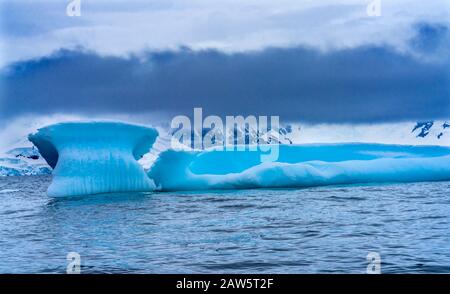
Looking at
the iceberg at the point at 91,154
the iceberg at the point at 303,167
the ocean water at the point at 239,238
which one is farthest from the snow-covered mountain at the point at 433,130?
the iceberg at the point at 303,167

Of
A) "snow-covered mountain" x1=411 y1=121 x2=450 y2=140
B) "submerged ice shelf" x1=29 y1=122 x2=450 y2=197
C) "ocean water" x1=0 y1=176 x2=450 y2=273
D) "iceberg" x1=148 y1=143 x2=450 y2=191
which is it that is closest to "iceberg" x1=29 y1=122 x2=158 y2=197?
"submerged ice shelf" x1=29 y1=122 x2=450 y2=197

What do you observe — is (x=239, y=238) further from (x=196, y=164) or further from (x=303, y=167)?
(x=196, y=164)

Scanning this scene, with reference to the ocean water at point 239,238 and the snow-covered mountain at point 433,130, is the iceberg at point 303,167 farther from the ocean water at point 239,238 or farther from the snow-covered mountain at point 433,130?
the snow-covered mountain at point 433,130

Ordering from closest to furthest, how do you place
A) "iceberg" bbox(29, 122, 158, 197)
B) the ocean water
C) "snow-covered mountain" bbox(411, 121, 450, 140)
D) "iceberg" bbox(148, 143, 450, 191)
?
"snow-covered mountain" bbox(411, 121, 450, 140) → the ocean water → "iceberg" bbox(29, 122, 158, 197) → "iceberg" bbox(148, 143, 450, 191)

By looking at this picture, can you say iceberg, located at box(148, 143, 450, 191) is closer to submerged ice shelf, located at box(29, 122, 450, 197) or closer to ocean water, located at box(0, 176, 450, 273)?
submerged ice shelf, located at box(29, 122, 450, 197)

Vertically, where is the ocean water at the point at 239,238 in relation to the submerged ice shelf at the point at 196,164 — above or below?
below

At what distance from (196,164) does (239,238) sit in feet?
49.4

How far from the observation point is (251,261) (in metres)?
5.47

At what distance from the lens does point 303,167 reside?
63.5 ft

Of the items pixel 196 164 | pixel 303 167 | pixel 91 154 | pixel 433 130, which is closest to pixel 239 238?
pixel 433 130

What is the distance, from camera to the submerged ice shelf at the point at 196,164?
1627 centimetres

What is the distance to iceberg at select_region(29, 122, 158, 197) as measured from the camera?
16.1 m
